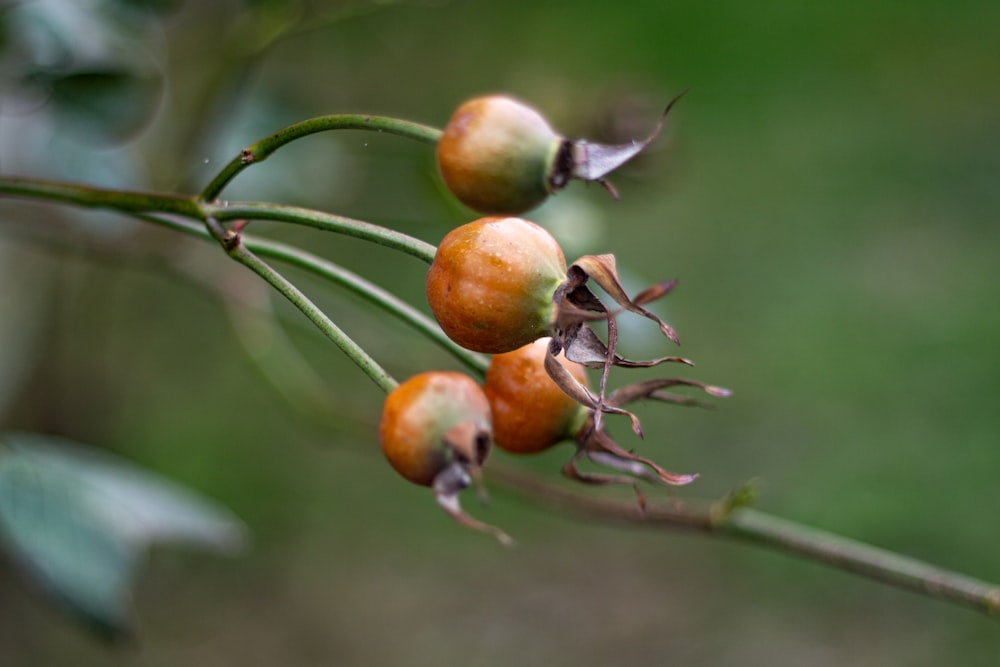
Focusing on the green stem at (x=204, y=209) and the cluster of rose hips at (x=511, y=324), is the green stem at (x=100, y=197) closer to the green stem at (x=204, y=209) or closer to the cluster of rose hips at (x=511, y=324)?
the green stem at (x=204, y=209)

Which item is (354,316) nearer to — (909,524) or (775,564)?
(775,564)

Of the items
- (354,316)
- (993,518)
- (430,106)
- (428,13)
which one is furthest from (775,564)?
(428,13)

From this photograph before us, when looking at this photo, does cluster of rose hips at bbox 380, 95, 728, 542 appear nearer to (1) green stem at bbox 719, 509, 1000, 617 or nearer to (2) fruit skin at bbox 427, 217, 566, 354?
(2) fruit skin at bbox 427, 217, 566, 354

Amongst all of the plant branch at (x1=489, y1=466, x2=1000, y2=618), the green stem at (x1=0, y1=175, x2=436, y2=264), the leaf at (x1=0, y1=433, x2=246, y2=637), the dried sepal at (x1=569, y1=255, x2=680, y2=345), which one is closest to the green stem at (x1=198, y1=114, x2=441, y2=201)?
the green stem at (x1=0, y1=175, x2=436, y2=264)

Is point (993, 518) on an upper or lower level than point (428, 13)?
lower

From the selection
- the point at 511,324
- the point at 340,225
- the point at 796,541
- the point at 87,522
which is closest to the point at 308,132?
the point at 340,225

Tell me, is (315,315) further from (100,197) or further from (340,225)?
(100,197)

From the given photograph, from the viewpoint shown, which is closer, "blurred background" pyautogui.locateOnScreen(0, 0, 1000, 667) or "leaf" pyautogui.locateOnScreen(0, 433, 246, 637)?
"leaf" pyautogui.locateOnScreen(0, 433, 246, 637)
